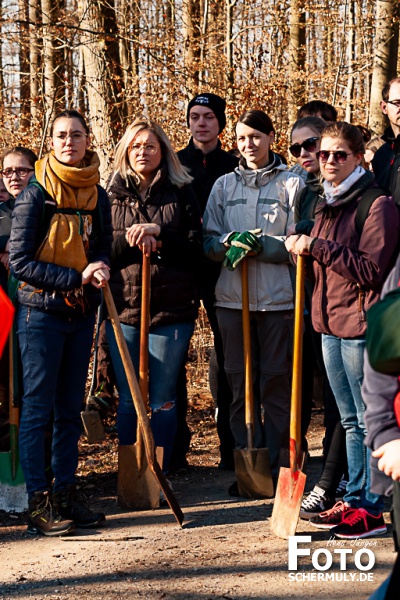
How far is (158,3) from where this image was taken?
19969 mm

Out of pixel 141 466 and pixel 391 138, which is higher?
pixel 391 138

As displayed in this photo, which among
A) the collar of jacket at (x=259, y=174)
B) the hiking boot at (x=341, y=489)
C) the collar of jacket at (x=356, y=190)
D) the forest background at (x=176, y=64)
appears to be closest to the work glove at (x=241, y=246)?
the collar of jacket at (x=259, y=174)

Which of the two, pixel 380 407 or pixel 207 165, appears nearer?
pixel 380 407

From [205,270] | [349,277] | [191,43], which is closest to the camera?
[349,277]

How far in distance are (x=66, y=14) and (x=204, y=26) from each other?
2.11m

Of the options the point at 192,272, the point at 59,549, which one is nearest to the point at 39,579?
the point at 59,549

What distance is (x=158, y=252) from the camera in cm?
598

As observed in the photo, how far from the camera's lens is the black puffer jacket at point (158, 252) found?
6.00 metres

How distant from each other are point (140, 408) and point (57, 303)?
83cm

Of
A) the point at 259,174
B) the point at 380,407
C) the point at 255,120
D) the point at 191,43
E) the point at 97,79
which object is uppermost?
the point at 191,43

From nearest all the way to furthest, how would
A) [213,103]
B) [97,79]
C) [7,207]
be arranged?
[7,207], [213,103], [97,79]

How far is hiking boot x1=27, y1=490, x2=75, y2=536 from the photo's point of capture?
5.30 metres

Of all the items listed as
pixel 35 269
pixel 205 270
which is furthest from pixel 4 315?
pixel 205 270

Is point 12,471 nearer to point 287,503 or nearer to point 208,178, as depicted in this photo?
point 287,503
